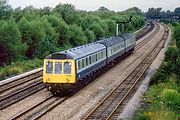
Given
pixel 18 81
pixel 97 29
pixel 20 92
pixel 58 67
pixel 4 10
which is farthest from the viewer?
pixel 97 29

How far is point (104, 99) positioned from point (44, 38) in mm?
25037

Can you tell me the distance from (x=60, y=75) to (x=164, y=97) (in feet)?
20.7

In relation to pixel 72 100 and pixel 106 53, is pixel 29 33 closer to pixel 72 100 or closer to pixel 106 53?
pixel 106 53

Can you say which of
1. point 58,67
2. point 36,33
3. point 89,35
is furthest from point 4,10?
point 58,67

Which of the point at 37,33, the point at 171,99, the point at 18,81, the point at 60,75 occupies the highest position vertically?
the point at 37,33

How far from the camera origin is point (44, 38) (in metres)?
46.8

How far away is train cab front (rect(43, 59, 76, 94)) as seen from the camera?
23.9 meters

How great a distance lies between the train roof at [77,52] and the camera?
24.2 metres

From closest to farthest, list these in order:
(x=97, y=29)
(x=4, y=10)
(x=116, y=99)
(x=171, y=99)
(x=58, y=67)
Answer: (x=171, y=99)
(x=116, y=99)
(x=58, y=67)
(x=4, y=10)
(x=97, y=29)

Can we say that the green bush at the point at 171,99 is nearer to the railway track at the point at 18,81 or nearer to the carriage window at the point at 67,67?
the carriage window at the point at 67,67

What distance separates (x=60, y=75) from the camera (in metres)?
23.9

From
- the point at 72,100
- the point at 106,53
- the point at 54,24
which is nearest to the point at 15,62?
the point at 106,53

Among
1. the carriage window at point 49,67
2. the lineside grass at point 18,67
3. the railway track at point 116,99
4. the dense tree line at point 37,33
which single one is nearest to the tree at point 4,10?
the dense tree line at point 37,33

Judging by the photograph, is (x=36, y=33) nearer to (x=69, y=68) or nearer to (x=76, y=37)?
(x=76, y=37)
